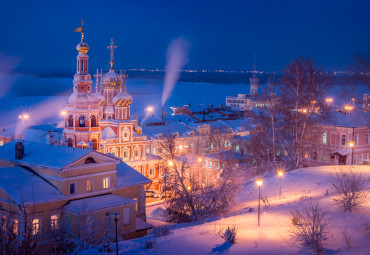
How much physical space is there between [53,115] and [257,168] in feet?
212

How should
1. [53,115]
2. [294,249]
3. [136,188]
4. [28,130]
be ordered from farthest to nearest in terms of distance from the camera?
[53,115], [28,130], [136,188], [294,249]

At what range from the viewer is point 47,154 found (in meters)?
27.0

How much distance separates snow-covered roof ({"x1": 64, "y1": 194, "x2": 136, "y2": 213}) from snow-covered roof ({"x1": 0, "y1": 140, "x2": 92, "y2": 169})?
2018 millimetres

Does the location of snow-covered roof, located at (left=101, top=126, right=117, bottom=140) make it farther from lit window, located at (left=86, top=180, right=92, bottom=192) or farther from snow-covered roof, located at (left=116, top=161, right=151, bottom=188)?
lit window, located at (left=86, top=180, right=92, bottom=192)

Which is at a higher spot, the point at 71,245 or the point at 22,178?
the point at 22,178

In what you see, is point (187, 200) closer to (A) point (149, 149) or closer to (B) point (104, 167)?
(B) point (104, 167)

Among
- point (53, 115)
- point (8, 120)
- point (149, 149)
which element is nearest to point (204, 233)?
point (149, 149)

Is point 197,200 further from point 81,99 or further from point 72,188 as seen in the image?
point 81,99

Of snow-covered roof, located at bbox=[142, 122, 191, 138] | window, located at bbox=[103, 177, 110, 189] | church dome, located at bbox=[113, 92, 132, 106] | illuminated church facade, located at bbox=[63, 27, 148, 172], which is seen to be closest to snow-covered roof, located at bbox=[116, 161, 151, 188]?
window, located at bbox=[103, 177, 110, 189]

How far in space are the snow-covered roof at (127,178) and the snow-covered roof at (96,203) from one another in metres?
1.56

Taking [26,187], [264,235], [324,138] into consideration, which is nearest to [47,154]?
[26,187]

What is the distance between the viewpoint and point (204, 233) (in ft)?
57.0

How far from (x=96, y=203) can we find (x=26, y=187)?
3.50m

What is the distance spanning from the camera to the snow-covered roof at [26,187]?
2356cm
